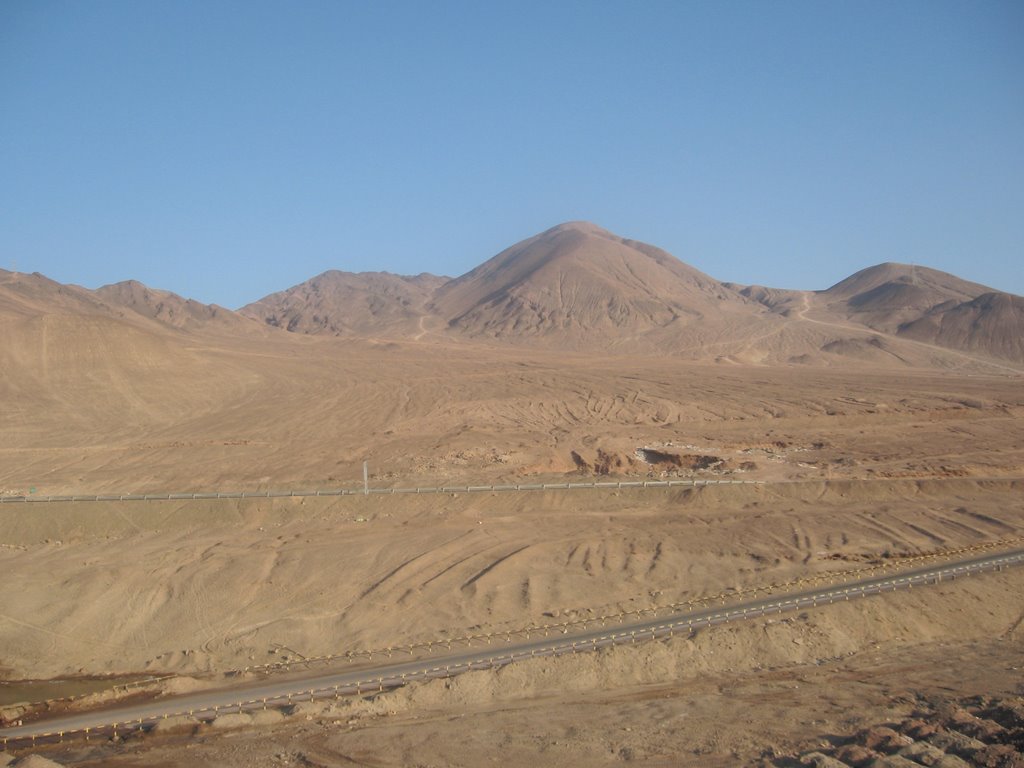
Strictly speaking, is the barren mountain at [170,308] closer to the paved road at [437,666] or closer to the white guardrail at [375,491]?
the white guardrail at [375,491]

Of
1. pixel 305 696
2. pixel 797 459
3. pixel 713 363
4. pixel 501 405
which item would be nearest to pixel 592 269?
pixel 713 363

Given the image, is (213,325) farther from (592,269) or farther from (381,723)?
(381,723)

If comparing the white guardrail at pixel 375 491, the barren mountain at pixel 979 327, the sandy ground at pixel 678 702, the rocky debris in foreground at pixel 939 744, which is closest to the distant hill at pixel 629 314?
the barren mountain at pixel 979 327

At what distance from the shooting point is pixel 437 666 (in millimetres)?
21703

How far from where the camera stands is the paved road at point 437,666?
19.7 m

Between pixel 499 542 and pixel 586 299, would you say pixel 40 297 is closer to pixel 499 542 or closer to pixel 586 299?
pixel 586 299

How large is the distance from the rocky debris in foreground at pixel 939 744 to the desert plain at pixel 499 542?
0.66ft

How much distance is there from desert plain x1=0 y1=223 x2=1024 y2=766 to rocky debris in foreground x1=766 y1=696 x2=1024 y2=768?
0.66 feet

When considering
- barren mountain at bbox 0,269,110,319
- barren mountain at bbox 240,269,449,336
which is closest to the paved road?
barren mountain at bbox 0,269,110,319

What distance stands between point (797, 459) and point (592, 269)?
11311cm

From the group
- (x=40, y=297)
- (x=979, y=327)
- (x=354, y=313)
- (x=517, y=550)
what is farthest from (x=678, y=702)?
(x=354, y=313)

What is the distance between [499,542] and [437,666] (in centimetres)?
966

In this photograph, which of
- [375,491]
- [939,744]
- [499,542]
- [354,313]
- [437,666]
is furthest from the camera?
[354,313]

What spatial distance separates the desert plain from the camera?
703 inches
